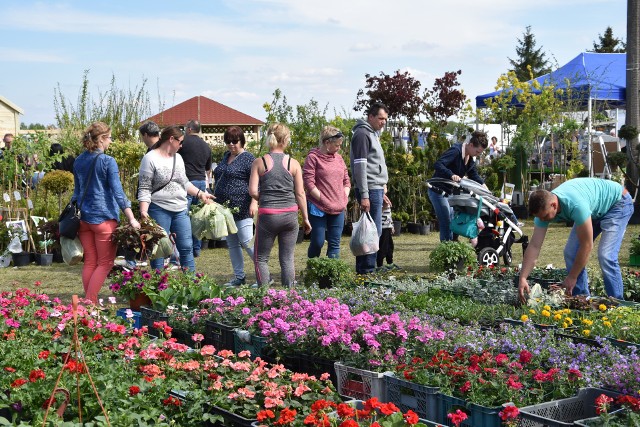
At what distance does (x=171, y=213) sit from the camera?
7.50 meters

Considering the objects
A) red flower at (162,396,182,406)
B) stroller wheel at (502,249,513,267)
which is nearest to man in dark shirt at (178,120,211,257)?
stroller wheel at (502,249,513,267)

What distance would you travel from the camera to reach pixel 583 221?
5.71 meters

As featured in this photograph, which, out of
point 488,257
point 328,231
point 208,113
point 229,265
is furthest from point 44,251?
point 208,113

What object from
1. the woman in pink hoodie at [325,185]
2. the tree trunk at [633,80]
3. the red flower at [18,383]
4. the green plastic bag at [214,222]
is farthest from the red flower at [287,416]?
the tree trunk at [633,80]

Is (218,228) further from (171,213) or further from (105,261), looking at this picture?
(105,261)

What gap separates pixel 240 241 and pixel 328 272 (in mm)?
1103

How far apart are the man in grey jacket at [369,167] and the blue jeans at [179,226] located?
1736mm

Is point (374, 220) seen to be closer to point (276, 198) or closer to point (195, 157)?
point (276, 198)

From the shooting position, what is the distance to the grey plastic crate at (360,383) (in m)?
4.33

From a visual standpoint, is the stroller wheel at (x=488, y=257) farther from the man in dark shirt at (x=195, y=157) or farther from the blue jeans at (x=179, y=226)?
the blue jeans at (x=179, y=226)

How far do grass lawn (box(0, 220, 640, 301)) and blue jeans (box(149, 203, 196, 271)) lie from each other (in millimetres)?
1195

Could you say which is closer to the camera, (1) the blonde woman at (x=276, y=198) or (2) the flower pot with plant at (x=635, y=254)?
(1) the blonde woman at (x=276, y=198)

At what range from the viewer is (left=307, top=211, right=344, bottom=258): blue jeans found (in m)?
8.07

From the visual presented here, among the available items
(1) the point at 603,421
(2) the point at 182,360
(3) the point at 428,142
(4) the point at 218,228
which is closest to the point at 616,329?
(1) the point at 603,421
